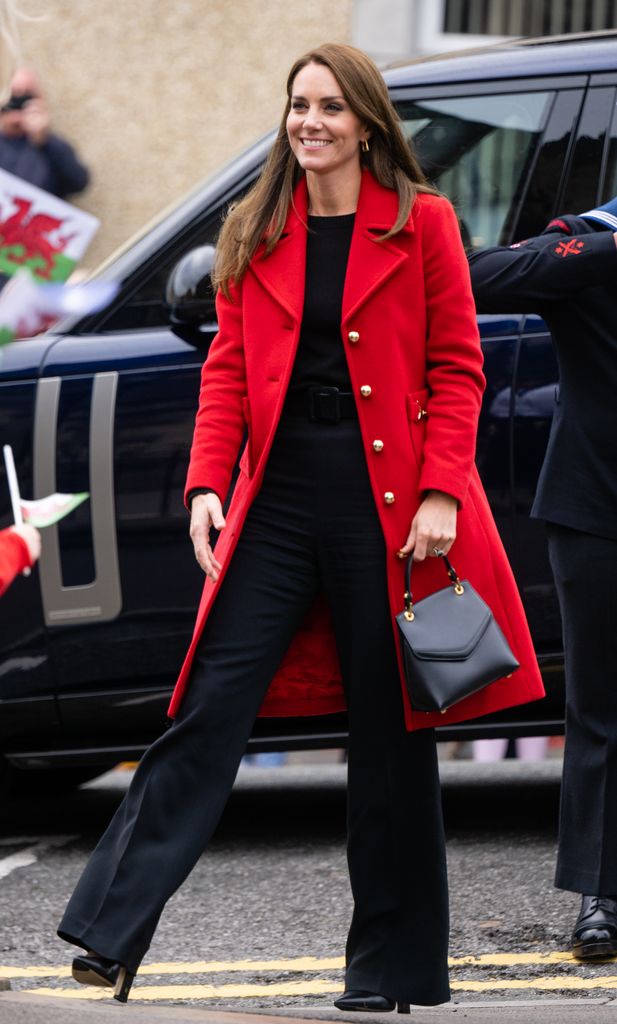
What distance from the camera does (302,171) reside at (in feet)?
11.9

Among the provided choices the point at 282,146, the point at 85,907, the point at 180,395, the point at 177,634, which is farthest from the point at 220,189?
the point at 85,907

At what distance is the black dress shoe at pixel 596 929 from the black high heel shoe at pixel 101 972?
1142 millimetres

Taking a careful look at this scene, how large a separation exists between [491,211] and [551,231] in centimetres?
113

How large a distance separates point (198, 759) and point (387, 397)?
0.72 metres

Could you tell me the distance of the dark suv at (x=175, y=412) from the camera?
4980 millimetres

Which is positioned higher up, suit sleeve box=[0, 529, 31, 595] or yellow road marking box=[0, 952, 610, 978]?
suit sleeve box=[0, 529, 31, 595]

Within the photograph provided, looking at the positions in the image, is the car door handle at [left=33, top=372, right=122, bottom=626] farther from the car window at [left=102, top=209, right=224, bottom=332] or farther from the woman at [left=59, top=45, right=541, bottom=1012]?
the woman at [left=59, top=45, right=541, bottom=1012]

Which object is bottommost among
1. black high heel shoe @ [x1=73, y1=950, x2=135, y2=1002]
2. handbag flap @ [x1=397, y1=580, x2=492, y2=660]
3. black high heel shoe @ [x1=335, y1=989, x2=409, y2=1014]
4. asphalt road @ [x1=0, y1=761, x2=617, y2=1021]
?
asphalt road @ [x1=0, y1=761, x2=617, y2=1021]

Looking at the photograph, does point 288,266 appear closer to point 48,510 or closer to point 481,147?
point 48,510

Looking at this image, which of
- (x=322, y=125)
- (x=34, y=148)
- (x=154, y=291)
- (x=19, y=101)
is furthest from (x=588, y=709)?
(x=19, y=101)

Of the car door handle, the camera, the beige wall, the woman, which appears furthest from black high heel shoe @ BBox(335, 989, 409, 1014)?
the beige wall

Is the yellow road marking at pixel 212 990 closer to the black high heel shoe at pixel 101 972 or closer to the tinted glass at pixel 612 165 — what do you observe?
the black high heel shoe at pixel 101 972

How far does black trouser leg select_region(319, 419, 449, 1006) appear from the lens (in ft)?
11.4

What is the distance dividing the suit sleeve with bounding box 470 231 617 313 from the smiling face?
533 millimetres
